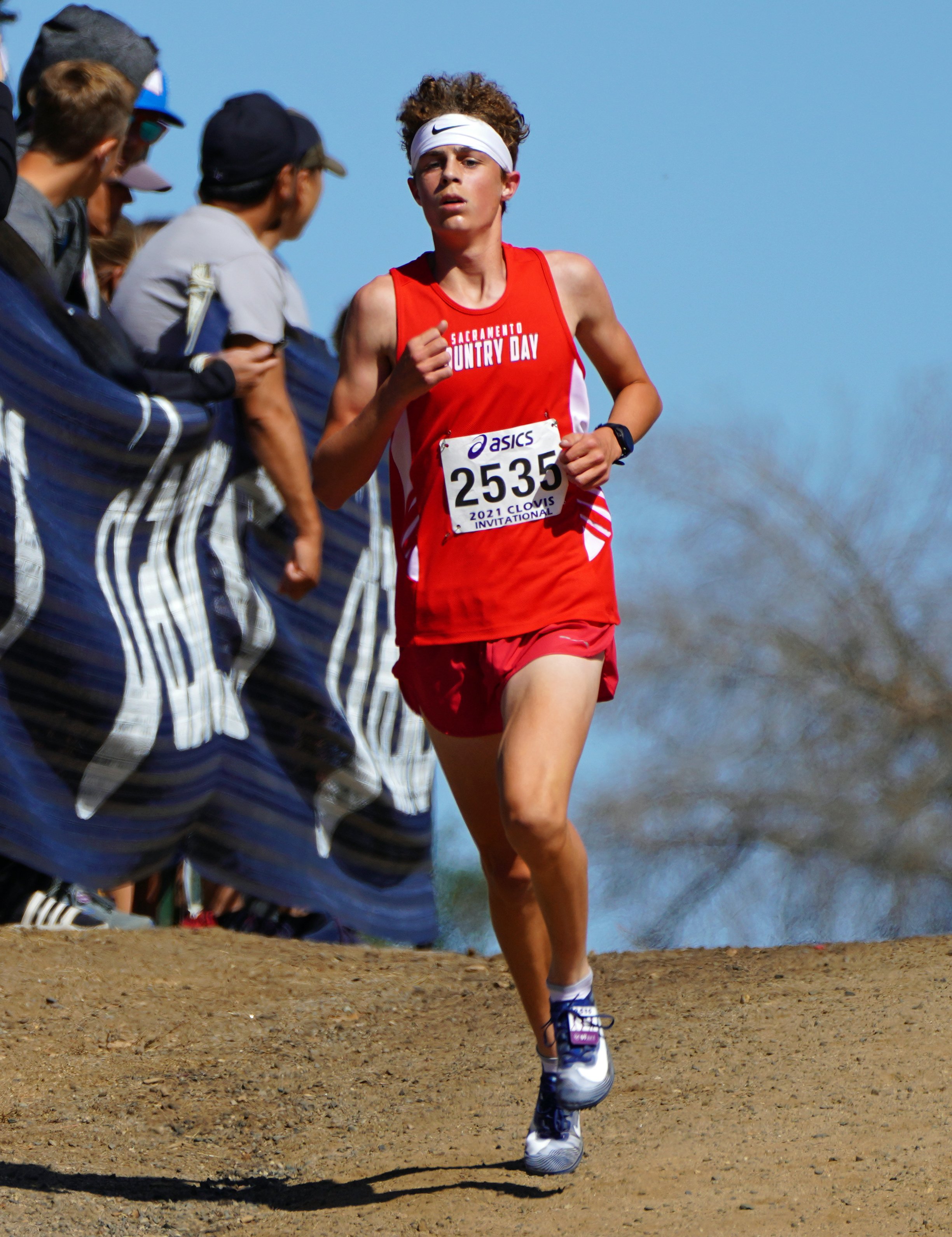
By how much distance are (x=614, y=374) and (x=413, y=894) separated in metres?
4.94

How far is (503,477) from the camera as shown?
3.47 m

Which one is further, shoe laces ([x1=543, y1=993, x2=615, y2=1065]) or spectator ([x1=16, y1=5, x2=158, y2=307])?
spectator ([x1=16, y1=5, x2=158, y2=307])

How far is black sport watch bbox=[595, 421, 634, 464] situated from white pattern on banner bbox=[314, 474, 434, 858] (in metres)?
4.05

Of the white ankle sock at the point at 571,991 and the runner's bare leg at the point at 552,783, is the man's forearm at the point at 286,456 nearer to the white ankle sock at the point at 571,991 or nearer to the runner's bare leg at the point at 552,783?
the runner's bare leg at the point at 552,783

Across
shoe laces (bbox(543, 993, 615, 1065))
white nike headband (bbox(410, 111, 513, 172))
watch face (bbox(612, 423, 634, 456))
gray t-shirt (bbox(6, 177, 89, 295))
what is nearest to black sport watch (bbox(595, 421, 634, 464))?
watch face (bbox(612, 423, 634, 456))

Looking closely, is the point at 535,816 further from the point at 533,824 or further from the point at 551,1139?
the point at 551,1139

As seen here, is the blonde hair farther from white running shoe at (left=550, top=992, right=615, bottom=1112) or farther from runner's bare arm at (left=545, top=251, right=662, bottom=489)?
white running shoe at (left=550, top=992, right=615, bottom=1112)

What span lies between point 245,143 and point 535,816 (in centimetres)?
387

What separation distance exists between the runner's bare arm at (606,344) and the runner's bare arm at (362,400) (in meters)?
0.37

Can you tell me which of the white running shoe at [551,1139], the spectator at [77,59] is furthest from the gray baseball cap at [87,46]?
the white running shoe at [551,1139]

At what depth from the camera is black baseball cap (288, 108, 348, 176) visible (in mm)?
6312

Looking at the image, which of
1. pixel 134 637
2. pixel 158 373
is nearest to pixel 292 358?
pixel 158 373

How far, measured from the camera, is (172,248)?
6.07 metres

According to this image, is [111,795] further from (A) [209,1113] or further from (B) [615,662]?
(B) [615,662]
